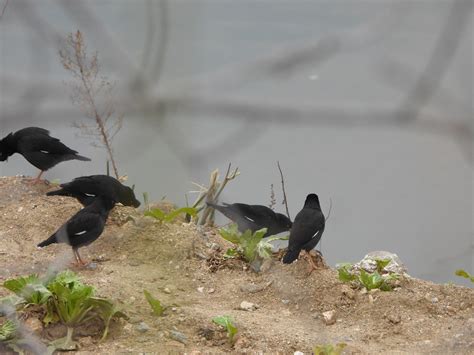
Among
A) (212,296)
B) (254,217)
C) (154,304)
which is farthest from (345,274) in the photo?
(154,304)

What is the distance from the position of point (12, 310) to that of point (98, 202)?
3.31 ft

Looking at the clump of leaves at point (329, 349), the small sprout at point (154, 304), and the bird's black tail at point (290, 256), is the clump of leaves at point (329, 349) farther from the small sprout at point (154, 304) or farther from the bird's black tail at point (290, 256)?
the bird's black tail at point (290, 256)

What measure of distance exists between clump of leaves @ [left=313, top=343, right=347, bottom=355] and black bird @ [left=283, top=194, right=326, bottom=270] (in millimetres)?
810

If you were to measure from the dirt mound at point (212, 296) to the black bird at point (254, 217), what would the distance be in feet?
0.44

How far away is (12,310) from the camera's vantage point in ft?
9.16

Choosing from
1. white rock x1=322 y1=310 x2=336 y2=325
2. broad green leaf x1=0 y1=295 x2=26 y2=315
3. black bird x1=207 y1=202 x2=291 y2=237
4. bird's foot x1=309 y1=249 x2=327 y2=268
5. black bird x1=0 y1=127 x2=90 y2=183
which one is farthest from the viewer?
black bird x1=0 y1=127 x2=90 y2=183

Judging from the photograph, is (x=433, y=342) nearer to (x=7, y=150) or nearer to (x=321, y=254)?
(x=321, y=254)

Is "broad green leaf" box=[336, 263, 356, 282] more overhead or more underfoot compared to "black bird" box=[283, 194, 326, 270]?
more underfoot

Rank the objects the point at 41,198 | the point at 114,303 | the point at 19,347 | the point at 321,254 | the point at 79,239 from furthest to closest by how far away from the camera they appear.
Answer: the point at 41,198 → the point at 321,254 → the point at 79,239 → the point at 114,303 → the point at 19,347

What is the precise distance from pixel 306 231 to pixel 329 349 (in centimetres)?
97

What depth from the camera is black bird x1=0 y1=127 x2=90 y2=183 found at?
14.8 feet

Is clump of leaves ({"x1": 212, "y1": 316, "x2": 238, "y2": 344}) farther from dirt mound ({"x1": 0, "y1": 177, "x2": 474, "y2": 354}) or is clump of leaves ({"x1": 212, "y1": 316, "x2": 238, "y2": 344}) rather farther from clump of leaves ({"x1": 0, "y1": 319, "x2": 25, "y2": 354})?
clump of leaves ({"x1": 0, "y1": 319, "x2": 25, "y2": 354})

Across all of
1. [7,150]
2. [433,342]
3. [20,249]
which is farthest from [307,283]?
[7,150]

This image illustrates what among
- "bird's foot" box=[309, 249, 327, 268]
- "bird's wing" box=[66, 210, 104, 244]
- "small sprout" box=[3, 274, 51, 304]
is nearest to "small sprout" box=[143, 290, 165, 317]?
"small sprout" box=[3, 274, 51, 304]
